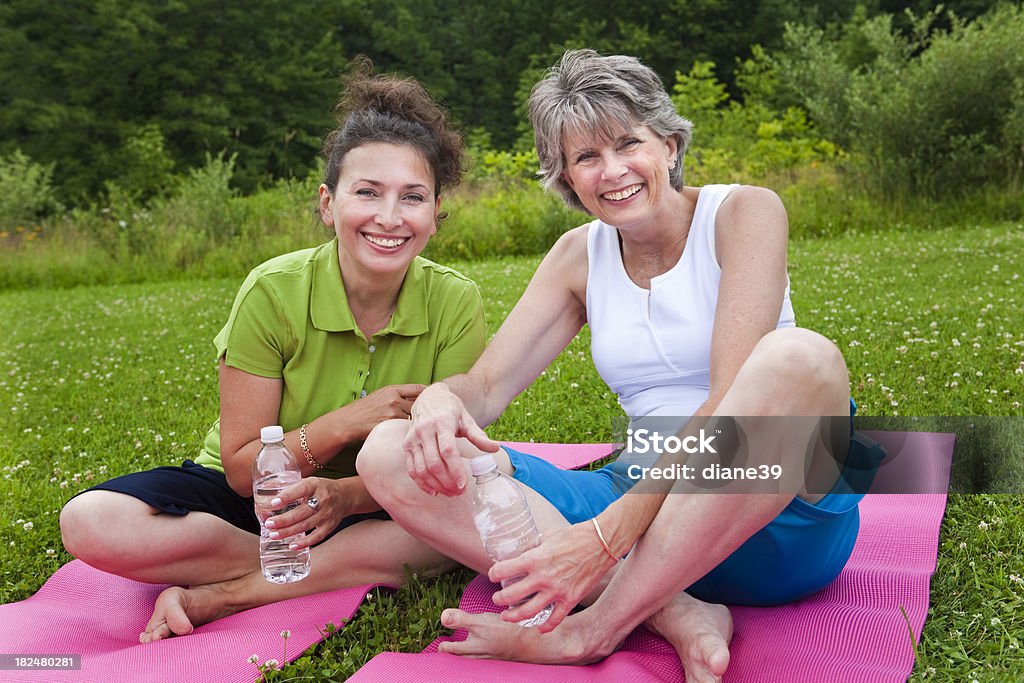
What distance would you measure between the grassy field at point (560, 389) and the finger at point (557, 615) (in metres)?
0.50

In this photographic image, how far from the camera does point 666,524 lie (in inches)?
85.2

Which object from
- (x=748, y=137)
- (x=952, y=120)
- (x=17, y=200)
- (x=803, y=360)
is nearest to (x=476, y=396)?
(x=803, y=360)

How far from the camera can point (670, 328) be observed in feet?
8.69

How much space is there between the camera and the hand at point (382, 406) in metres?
2.74

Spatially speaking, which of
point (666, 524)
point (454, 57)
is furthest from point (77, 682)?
point (454, 57)

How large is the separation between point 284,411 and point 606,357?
39.4 inches

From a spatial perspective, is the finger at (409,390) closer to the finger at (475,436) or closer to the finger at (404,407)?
the finger at (404,407)

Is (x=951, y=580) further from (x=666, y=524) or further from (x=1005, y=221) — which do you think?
(x=1005, y=221)

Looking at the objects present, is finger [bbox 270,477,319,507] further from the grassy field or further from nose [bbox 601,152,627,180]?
nose [bbox 601,152,627,180]

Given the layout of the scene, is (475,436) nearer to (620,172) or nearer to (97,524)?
(620,172)

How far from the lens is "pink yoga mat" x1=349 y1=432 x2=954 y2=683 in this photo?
2.28 metres

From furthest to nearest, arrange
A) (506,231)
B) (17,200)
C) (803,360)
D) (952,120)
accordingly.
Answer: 1. (17,200)
2. (952,120)
3. (506,231)
4. (803,360)

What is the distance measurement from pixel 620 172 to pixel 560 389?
9.63 ft

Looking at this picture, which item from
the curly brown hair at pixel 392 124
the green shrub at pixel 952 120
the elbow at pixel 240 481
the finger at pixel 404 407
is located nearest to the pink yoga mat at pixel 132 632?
the elbow at pixel 240 481
